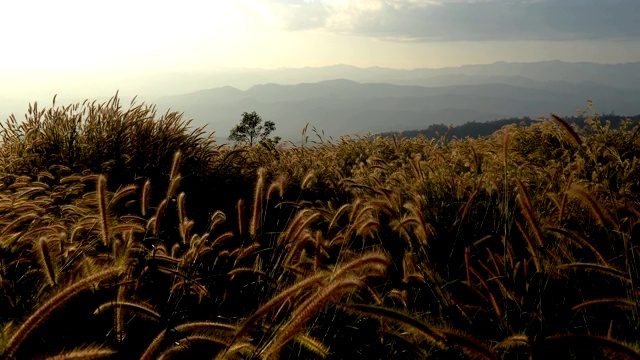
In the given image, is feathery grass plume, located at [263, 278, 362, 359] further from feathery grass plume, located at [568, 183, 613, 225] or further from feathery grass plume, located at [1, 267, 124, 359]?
feathery grass plume, located at [568, 183, 613, 225]

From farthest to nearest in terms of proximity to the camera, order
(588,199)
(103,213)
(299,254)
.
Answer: (299,254)
(103,213)
(588,199)

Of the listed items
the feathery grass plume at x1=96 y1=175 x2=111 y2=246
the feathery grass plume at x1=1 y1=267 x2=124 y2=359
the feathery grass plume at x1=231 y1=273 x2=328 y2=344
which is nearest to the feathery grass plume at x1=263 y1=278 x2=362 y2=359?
the feathery grass plume at x1=231 y1=273 x2=328 y2=344

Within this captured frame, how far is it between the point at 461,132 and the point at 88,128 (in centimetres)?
12369

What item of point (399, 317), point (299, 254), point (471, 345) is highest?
point (399, 317)

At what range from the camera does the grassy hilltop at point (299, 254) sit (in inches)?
83.0

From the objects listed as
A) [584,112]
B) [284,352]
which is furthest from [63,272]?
[584,112]

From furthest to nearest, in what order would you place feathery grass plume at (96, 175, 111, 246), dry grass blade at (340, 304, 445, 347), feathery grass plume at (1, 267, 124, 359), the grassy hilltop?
feathery grass plume at (96, 175, 111, 246)
the grassy hilltop
dry grass blade at (340, 304, 445, 347)
feathery grass plume at (1, 267, 124, 359)

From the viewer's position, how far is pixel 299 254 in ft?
10.8

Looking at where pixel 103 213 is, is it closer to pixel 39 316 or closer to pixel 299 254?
pixel 39 316

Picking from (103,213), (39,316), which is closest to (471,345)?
(39,316)

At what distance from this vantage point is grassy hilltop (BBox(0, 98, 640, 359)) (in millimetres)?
2107

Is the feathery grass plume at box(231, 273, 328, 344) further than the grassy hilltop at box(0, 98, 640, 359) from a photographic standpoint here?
No

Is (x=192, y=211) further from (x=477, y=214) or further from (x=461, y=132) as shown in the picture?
(x=461, y=132)

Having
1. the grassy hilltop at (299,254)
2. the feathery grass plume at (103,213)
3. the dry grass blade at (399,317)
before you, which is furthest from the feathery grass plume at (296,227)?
the dry grass blade at (399,317)
